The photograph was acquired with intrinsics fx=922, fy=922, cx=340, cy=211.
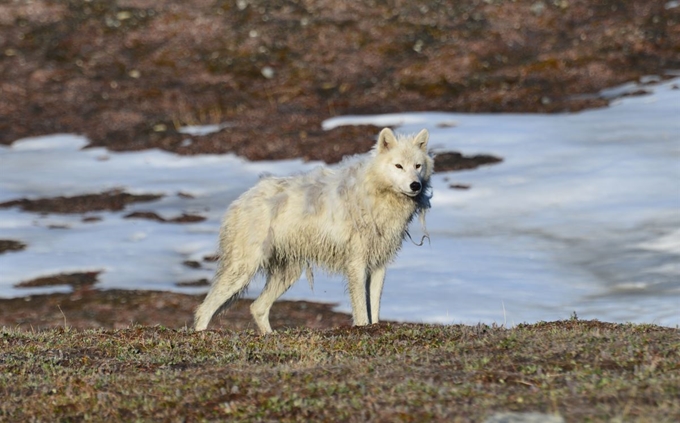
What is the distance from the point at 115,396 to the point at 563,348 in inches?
203

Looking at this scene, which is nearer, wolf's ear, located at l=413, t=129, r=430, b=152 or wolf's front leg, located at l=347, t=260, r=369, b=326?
wolf's front leg, located at l=347, t=260, r=369, b=326

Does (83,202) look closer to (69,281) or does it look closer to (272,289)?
(69,281)

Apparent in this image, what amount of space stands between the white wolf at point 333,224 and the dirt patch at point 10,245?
56.8 feet

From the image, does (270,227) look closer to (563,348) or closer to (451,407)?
(563,348)

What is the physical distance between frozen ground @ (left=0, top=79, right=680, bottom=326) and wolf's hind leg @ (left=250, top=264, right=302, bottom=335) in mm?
5075

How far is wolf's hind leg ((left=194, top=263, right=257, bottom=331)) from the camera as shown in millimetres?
16812

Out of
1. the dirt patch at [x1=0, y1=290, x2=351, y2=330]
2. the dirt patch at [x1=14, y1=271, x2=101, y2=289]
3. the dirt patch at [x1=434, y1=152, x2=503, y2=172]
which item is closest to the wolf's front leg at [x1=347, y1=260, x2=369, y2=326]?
the dirt patch at [x1=0, y1=290, x2=351, y2=330]

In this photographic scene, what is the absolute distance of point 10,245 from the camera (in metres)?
32.5

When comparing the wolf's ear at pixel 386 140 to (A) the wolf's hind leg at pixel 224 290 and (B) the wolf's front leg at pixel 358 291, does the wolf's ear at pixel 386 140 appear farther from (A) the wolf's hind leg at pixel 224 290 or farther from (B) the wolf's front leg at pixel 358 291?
(A) the wolf's hind leg at pixel 224 290

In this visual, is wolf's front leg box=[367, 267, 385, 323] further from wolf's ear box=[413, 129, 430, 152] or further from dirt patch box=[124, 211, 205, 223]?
dirt patch box=[124, 211, 205, 223]

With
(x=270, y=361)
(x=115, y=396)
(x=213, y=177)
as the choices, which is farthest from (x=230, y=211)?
(x=213, y=177)

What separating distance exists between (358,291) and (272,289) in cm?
206

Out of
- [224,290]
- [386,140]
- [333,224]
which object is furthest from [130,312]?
[386,140]

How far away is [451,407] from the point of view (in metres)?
8.41
